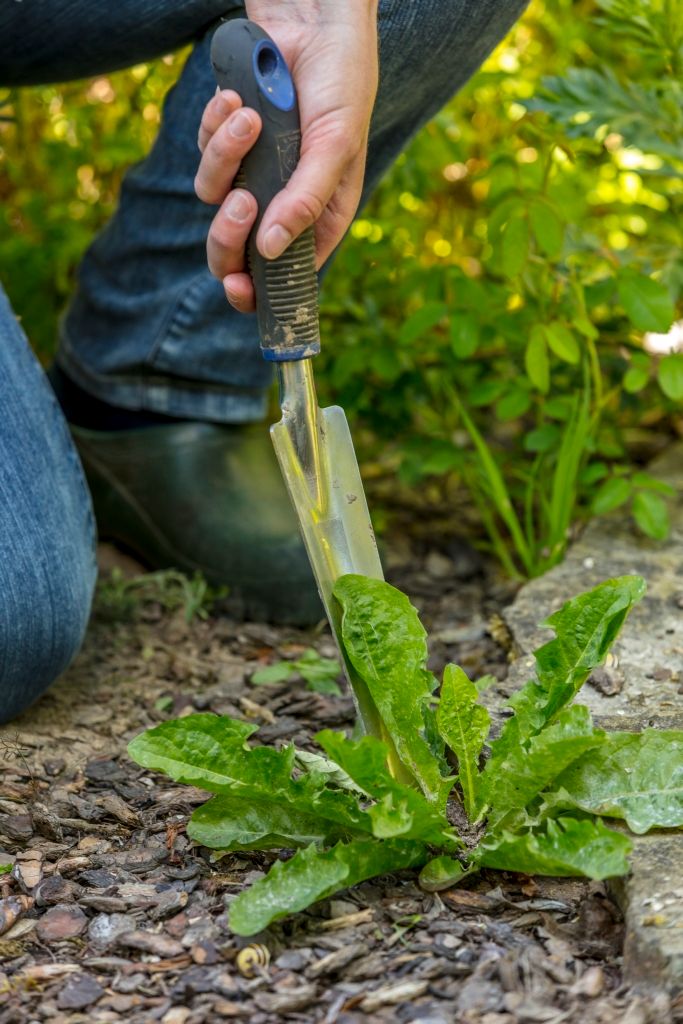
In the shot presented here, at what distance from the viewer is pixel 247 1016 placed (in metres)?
1.05

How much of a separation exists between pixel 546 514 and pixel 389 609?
0.79 meters

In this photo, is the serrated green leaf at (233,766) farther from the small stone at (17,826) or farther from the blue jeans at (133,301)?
the blue jeans at (133,301)

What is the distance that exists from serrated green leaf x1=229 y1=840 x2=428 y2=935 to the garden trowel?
16 cm

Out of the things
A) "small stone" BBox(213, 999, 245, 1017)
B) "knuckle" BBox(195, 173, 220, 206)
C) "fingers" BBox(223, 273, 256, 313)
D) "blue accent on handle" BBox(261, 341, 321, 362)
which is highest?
"knuckle" BBox(195, 173, 220, 206)

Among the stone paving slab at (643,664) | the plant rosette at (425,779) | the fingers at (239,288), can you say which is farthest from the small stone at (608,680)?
the fingers at (239,288)

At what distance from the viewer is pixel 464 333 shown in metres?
1.93

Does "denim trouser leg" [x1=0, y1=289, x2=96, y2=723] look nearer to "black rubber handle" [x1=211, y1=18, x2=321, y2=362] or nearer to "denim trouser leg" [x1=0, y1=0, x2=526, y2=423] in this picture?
"denim trouser leg" [x1=0, y1=0, x2=526, y2=423]

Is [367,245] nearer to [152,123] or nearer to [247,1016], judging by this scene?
[152,123]

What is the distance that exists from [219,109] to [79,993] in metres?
0.87

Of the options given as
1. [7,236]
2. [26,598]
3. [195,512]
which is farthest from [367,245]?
[26,598]

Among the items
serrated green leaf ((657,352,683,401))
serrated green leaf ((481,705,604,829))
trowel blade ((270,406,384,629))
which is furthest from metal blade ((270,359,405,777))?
serrated green leaf ((657,352,683,401))

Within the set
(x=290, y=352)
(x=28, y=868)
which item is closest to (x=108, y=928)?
(x=28, y=868)

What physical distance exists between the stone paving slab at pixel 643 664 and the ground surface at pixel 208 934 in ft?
0.16

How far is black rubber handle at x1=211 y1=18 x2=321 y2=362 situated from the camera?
117 centimetres
